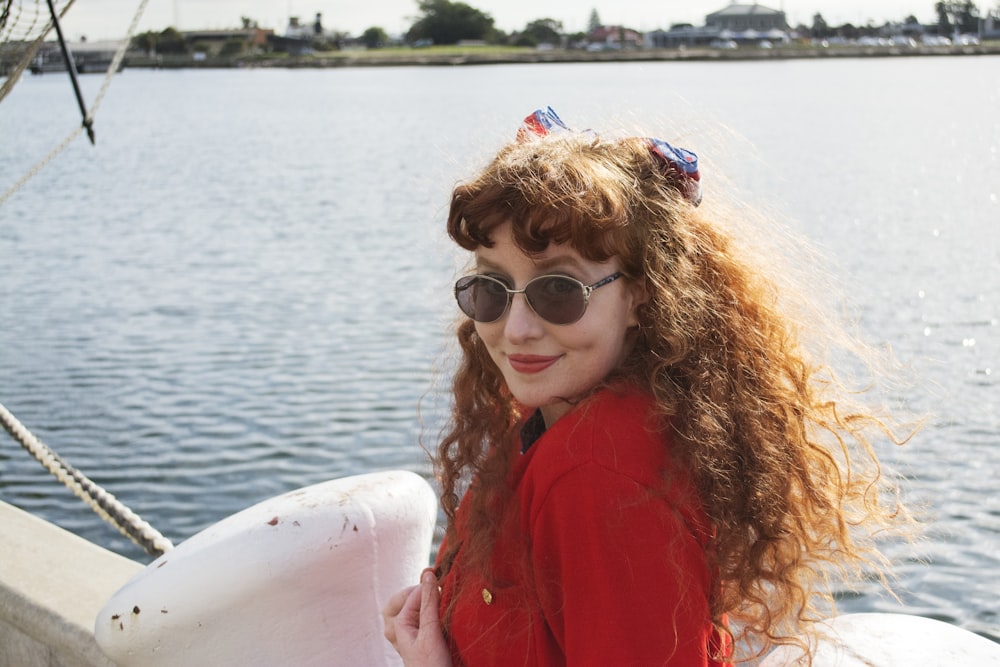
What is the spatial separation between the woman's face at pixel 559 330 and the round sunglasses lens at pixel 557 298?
2cm

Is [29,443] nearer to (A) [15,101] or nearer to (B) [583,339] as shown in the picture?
(B) [583,339]

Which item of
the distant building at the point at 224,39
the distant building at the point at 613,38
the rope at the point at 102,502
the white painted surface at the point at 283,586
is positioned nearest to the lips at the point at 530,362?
the white painted surface at the point at 283,586

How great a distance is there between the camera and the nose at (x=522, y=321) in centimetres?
185

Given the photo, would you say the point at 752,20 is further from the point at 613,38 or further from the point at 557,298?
the point at 557,298

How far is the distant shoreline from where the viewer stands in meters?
96.7

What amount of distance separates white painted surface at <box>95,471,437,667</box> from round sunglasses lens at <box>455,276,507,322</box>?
0.85 metres

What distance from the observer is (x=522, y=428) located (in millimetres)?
2008

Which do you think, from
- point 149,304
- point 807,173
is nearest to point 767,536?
point 149,304

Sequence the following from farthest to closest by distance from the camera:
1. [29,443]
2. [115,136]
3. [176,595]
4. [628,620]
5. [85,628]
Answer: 1. [115,136]
2. [29,443]
3. [85,628]
4. [176,595]
5. [628,620]

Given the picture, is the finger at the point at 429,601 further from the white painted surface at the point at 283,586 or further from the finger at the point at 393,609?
the white painted surface at the point at 283,586

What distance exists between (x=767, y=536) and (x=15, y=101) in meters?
59.2

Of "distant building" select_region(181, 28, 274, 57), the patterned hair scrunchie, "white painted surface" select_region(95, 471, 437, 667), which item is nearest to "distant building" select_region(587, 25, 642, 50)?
"distant building" select_region(181, 28, 274, 57)

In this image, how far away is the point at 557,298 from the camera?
1.80m

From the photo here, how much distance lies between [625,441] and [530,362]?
0.29m
